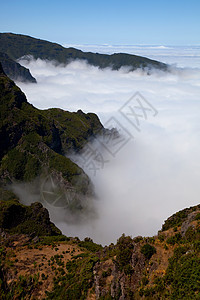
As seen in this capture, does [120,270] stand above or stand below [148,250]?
below

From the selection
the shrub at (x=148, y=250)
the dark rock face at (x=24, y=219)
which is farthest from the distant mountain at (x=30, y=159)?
the shrub at (x=148, y=250)

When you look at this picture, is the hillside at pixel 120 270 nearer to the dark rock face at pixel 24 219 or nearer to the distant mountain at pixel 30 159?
the dark rock face at pixel 24 219

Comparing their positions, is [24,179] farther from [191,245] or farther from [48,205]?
[191,245]

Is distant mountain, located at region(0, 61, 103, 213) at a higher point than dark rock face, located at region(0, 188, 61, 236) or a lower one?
higher

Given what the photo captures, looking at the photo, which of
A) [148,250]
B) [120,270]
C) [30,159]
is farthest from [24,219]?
[30,159]

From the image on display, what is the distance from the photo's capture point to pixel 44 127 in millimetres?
153250

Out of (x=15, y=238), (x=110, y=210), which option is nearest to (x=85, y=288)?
(x=15, y=238)

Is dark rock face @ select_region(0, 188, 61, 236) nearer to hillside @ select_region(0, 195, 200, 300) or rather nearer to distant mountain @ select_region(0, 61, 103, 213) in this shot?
hillside @ select_region(0, 195, 200, 300)

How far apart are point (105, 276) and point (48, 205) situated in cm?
10120

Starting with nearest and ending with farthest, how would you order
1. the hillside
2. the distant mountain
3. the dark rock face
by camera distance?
the hillside
the dark rock face
the distant mountain

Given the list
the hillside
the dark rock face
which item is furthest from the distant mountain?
the hillside

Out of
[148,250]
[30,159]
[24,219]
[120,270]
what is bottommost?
[24,219]

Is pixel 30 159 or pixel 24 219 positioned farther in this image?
pixel 30 159

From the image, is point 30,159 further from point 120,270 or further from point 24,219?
point 120,270
